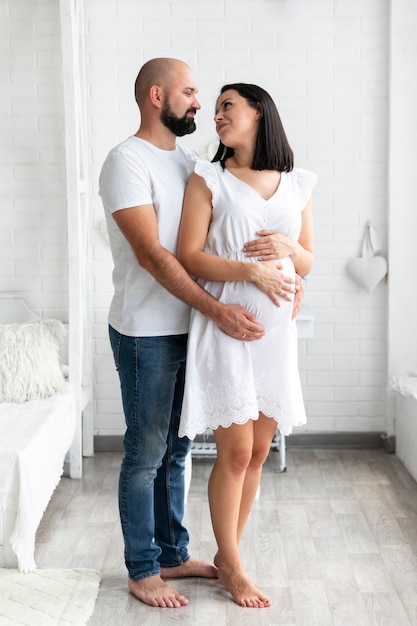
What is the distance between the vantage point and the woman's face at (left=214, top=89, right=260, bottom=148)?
2660 mm

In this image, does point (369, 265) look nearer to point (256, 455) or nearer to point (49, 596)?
point (256, 455)

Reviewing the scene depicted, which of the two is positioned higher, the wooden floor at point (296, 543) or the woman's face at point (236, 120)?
the woman's face at point (236, 120)

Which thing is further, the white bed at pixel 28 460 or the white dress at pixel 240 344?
the white bed at pixel 28 460

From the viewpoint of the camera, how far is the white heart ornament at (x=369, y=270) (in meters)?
4.42

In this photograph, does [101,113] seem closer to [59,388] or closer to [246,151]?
[59,388]

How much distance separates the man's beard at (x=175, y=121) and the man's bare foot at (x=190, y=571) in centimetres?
144

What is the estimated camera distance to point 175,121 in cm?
273

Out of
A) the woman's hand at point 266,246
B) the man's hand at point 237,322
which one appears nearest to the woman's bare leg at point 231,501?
the man's hand at point 237,322

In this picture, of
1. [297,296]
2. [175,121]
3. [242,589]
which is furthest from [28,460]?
[175,121]

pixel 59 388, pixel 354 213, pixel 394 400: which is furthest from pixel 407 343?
pixel 59 388

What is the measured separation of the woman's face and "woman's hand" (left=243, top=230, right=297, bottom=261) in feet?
0.96

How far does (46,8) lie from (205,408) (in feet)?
8.22

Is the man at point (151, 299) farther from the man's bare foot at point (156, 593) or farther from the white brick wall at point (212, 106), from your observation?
the white brick wall at point (212, 106)

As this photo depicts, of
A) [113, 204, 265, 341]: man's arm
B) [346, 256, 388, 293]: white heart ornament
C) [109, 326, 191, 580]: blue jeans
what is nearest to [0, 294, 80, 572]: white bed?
[109, 326, 191, 580]: blue jeans
